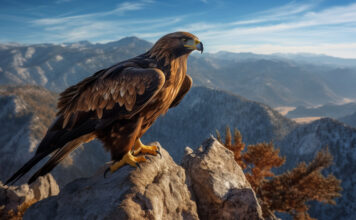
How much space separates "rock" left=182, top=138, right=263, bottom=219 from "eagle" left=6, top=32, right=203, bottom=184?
238 centimetres

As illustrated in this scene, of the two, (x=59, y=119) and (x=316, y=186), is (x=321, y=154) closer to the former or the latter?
(x=316, y=186)

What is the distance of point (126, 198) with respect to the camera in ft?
14.8

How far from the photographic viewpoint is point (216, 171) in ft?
22.1

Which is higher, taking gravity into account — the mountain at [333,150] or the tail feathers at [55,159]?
the tail feathers at [55,159]

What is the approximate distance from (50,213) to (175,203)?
2.67 m

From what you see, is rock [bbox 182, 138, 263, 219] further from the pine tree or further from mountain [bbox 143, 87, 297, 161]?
mountain [bbox 143, 87, 297, 161]

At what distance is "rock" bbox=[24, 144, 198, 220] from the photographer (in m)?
4.42

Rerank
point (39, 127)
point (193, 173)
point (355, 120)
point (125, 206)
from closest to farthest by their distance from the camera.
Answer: point (125, 206)
point (193, 173)
point (39, 127)
point (355, 120)

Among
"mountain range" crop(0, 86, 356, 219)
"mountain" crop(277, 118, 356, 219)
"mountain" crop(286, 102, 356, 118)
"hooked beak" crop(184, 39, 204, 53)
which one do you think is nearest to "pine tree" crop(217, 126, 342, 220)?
"mountain range" crop(0, 86, 356, 219)

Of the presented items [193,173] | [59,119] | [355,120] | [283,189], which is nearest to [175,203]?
[193,173]

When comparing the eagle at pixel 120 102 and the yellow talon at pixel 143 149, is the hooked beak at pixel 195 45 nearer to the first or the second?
the eagle at pixel 120 102

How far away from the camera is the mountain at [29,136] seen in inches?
2266

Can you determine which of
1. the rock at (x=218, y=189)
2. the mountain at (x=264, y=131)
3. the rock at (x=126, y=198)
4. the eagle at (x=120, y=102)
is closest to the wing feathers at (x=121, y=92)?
the eagle at (x=120, y=102)

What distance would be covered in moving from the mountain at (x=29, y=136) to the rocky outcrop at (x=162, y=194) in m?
55.1
